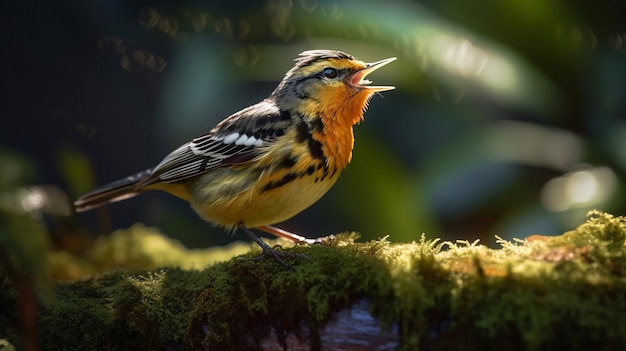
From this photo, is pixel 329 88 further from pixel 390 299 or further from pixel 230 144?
pixel 390 299

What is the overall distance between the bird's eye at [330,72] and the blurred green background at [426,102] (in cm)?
151

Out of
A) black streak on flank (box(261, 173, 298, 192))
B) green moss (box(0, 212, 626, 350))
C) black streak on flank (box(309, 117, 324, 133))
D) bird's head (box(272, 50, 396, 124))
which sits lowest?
green moss (box(0, 212, 626, 350))

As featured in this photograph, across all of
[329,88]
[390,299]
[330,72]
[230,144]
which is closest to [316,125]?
[329,88]

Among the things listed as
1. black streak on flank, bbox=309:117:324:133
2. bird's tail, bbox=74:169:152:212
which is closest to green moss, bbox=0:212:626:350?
black streak on flank, bbox=309:117:324:133

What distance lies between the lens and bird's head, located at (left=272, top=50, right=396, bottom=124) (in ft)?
11.7

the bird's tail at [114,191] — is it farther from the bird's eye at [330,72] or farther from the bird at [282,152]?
the bird's eye at [330,72]

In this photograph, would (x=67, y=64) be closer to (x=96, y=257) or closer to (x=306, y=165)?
(x=96, y=257)

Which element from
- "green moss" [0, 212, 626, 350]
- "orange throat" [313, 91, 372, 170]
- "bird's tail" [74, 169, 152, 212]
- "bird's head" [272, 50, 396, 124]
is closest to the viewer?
"green moss" [0, 212, 626, 350]

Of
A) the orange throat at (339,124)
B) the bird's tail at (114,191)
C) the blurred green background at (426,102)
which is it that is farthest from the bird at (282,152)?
the blurred green background at (426,102)

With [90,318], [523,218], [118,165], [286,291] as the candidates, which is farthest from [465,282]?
[118,165]

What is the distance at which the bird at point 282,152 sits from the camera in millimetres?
3359

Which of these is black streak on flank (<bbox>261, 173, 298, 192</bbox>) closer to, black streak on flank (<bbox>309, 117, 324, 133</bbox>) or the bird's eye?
black streak on flank (<bbox>309, 117, 324, 133</bbox>)

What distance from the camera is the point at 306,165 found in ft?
11.0

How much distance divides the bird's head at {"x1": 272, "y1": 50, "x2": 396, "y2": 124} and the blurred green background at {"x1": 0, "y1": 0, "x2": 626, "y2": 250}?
1466mm
